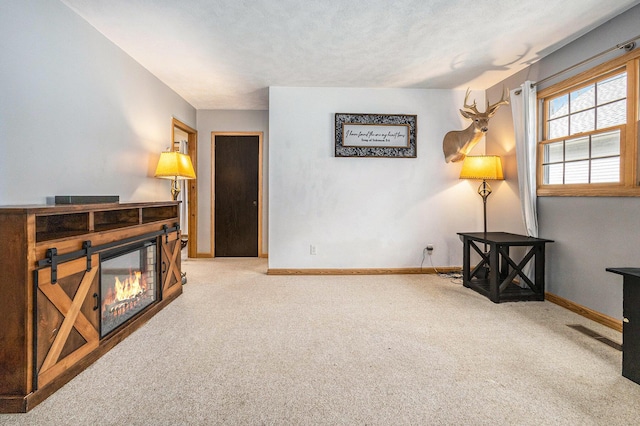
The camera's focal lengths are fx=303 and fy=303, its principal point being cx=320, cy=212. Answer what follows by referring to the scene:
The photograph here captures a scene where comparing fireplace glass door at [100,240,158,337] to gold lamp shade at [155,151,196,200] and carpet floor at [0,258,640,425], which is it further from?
gold lamp shade at [155,151,196,200]

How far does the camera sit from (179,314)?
268 cm

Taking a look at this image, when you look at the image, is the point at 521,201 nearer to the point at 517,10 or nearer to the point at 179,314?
the point at 517,10

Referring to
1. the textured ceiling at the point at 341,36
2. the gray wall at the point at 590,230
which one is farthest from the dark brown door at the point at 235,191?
the gray wall at the point at 590,230

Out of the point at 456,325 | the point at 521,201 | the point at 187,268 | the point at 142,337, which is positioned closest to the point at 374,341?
the point at 456,325

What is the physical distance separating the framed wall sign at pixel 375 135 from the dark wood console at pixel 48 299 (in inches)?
108

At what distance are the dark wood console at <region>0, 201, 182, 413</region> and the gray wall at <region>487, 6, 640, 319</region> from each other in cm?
380

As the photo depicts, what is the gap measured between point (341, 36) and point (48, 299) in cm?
283

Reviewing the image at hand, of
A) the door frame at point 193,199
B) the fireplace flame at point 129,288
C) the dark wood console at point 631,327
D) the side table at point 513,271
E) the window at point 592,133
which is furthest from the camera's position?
the door frame at point 193,199

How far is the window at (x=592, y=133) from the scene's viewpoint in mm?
2352

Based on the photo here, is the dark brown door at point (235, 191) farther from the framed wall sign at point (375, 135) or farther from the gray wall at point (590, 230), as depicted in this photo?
the gray wall at point (590, 230)

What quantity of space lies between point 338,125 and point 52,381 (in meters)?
3.61

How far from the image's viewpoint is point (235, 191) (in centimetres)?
520

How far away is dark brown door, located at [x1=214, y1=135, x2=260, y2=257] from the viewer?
5184 mm

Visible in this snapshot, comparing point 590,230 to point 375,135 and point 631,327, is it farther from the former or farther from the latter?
point 375,135
